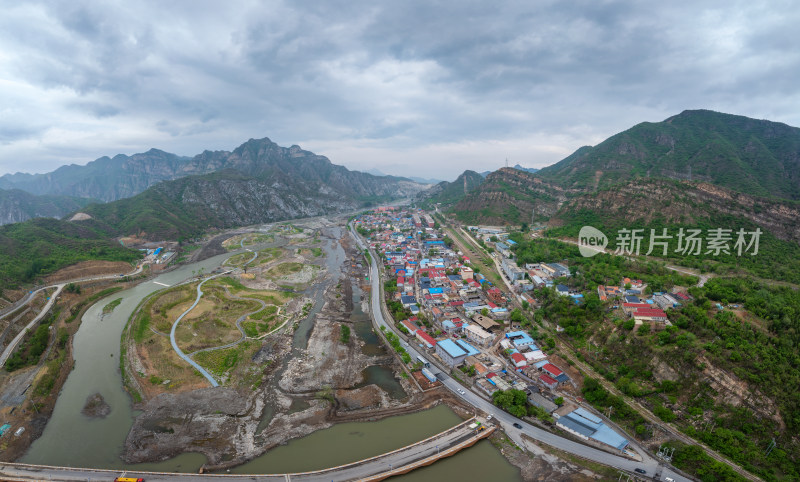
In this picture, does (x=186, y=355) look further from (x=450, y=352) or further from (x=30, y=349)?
(x=450, y=352)

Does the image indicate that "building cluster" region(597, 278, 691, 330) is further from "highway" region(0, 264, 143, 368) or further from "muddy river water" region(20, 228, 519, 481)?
"highway" region(0, 264, 143, 368)

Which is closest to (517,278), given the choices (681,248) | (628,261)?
(628,261)

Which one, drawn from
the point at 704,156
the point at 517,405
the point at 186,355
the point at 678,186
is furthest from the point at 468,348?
the point at 704,156

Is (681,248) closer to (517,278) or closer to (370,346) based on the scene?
(517,278)

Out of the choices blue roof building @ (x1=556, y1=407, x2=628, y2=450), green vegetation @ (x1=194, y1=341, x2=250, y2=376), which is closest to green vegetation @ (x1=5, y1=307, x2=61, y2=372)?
green vegetation @ (x1=194, y1=341, x2=250, y2=376)

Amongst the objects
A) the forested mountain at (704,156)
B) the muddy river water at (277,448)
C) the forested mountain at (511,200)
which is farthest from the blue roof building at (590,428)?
the forested mountain at (511,200)

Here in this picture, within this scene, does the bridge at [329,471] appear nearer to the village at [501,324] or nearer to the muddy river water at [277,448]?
the muddy river water at [277,448]
